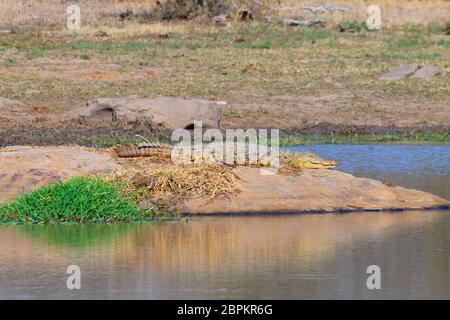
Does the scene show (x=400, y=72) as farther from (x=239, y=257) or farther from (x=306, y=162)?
(x=239, y=257)

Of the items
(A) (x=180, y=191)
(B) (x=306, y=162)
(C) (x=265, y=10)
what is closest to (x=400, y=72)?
(B) (x=306, y=162)

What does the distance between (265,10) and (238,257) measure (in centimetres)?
1886

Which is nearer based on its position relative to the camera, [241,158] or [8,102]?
[241,158]

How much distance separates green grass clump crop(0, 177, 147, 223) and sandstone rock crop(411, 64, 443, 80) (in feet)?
30.5

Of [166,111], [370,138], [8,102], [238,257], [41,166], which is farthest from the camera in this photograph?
[8,102]

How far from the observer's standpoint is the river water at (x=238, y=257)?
6926 mm

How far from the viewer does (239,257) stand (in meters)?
7.89

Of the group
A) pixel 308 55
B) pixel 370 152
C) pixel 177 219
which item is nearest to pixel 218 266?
pixel 177 219

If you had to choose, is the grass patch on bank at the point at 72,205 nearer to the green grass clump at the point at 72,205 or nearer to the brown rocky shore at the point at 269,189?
the green grass clump at the point at 72,205
